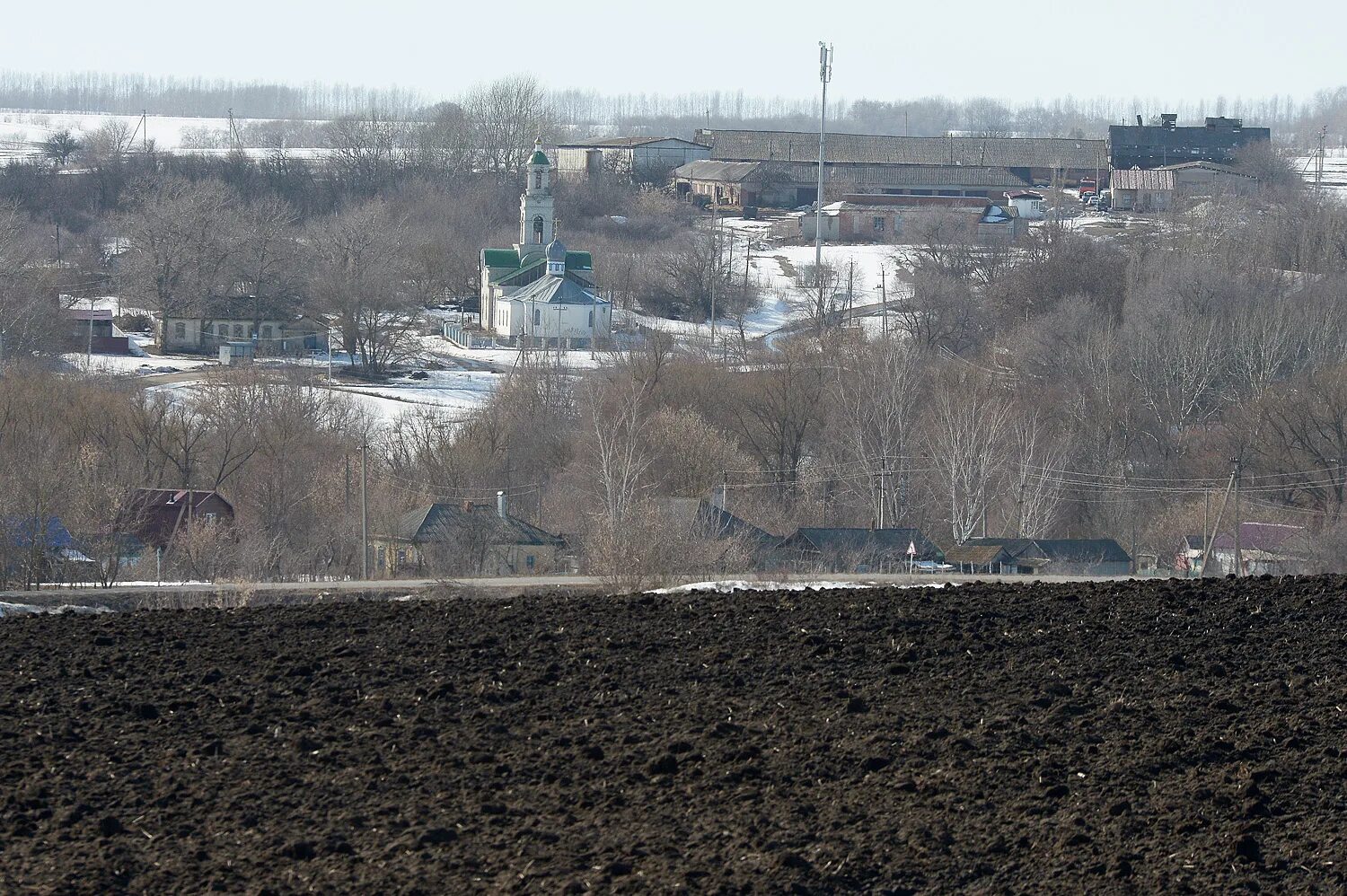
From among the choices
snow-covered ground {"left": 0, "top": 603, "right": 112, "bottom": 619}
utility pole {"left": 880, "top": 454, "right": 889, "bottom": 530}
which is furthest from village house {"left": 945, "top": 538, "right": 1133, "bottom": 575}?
snow-covered ground {"left": 0, "top": 603, "right": 112, "bottom": 619}

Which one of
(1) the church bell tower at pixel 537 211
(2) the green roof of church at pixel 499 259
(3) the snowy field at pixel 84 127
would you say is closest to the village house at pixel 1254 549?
(2) the green roof of church at pixel 499 259

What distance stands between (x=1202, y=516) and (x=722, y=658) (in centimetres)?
2191

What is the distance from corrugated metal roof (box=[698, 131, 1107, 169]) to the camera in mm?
87438

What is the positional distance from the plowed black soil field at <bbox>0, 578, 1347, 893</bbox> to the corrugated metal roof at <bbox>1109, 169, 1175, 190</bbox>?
71288mm

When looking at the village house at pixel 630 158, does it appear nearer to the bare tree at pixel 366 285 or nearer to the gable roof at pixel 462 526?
the bare tree at pixel 366 285

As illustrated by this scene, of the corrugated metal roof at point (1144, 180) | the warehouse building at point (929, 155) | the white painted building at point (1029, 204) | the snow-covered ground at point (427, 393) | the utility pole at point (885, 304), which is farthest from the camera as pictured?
the warehouse building at point (929, 155)

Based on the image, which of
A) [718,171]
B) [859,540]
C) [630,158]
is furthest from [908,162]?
[859,540]

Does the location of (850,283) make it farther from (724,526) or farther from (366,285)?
(724,526)

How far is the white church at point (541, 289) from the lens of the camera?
54781 mm

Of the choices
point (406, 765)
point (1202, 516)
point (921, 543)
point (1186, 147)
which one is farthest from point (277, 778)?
point (1186, 147)

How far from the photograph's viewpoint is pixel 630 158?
292ft

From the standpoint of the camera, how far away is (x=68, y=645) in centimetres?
897

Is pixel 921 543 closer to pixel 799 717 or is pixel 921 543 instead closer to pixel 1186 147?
pixel 799 717

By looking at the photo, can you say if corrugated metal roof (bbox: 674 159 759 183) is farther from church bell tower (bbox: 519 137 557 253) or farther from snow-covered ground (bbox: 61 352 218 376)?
snow-covered ground (bbox: 61 352 218 376)
